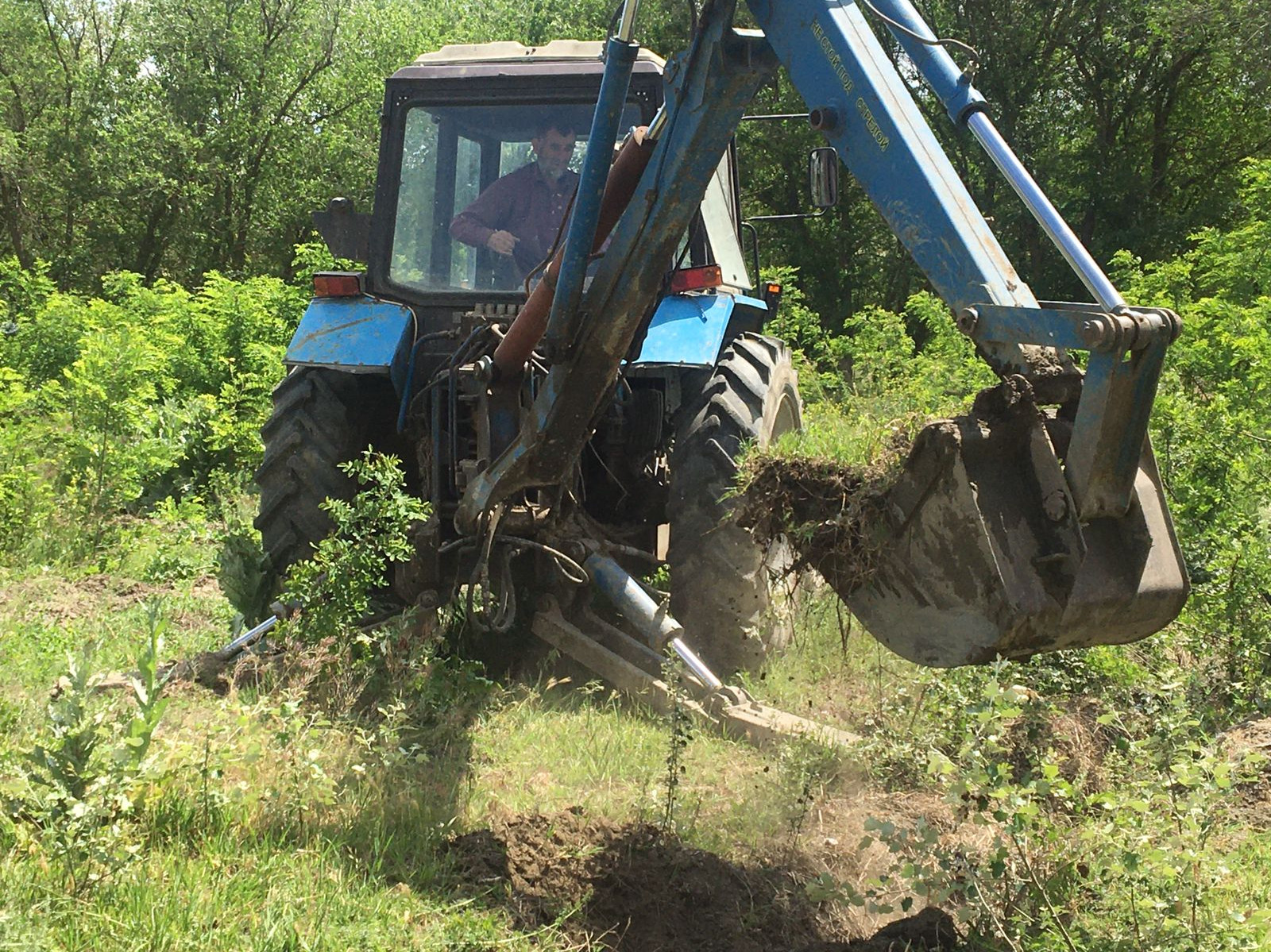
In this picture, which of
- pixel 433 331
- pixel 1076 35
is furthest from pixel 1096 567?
pixel 1076 35

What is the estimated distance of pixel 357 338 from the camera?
206 inches

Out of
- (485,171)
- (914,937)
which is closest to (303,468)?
(485,171)

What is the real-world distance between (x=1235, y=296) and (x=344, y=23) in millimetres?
18747

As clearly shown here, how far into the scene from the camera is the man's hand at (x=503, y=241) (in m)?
5.28

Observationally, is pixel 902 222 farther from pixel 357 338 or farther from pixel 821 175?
pixel 357 338

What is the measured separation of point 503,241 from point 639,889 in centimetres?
Result: 290

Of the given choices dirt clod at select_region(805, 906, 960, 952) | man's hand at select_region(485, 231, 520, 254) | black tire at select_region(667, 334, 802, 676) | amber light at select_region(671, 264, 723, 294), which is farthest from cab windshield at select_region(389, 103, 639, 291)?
dirt clod at select_region(805, 906, 960, 952)

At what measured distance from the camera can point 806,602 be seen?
5301mm

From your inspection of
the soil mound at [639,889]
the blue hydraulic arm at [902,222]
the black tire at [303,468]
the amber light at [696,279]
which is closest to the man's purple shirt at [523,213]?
the amber light at [696,279]

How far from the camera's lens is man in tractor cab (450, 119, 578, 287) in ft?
17.2

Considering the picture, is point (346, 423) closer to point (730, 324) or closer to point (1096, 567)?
point (730, 324)

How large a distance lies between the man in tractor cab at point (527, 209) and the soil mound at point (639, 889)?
2515mm

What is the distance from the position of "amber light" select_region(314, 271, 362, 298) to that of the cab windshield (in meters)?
0.18

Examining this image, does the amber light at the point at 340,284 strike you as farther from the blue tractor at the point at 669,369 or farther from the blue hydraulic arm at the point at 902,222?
the blue hydraulic arm at the point at 902,222
